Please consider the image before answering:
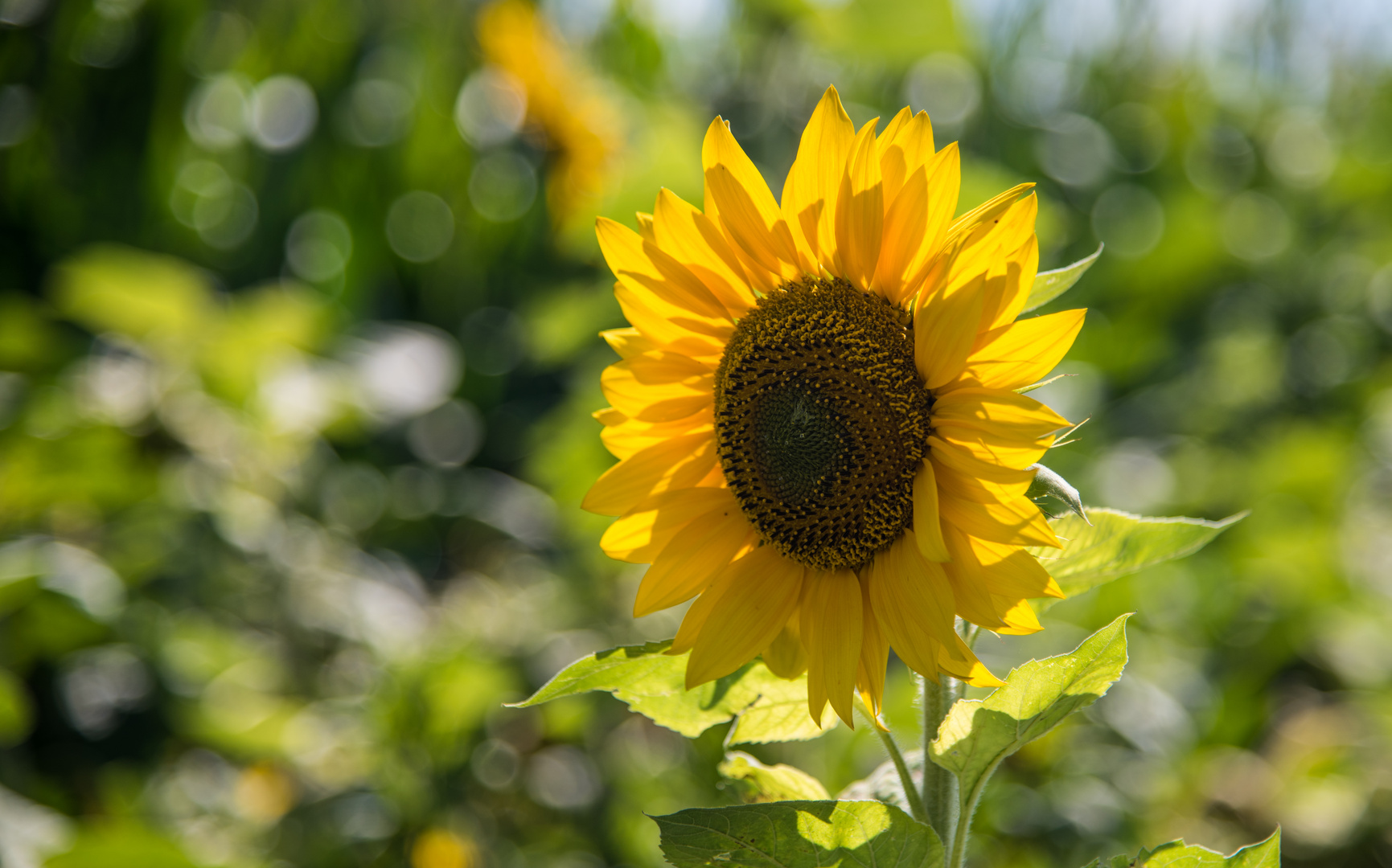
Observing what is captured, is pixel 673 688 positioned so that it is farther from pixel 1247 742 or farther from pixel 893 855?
pixel 1247 742

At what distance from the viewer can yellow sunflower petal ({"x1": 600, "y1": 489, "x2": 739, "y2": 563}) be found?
82cm

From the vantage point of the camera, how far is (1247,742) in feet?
7.53

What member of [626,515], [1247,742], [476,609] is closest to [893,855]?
[626,515]

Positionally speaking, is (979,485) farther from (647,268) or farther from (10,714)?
(10,714)

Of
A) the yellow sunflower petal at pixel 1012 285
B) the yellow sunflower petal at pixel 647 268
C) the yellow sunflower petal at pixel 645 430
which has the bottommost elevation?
the yellow sunflower petal at pixel 645 430

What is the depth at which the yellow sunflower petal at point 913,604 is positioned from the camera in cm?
66

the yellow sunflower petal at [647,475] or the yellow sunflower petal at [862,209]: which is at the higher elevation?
the yellow sunflower petal at [862,209]

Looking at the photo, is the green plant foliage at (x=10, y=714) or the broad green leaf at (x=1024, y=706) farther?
the green plant foliage at (x=10, y=714)

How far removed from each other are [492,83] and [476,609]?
2161 millimetres

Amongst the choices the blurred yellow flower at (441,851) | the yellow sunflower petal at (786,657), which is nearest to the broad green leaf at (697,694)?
the yellow sunflower petal at (786,657)

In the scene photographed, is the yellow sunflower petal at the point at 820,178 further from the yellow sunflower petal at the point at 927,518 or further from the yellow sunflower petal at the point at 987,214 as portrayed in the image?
the yellow sunflower petal at the point at 927,518

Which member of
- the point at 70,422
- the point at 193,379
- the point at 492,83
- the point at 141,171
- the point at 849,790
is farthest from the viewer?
the point at 141,171

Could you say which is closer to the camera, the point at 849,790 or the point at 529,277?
the point at 849,790

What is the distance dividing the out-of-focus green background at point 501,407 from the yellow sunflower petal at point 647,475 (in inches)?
36.0
